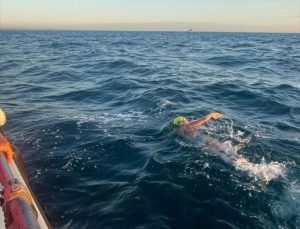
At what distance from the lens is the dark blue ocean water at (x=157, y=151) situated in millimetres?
6480

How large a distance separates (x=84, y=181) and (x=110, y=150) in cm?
Result: 194

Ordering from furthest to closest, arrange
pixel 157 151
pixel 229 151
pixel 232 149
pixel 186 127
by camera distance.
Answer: pixel 186 127, pixel 157 151, pixel 232 149, pixel 229 151

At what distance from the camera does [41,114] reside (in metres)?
12.6

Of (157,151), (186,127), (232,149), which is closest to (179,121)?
(186,127)

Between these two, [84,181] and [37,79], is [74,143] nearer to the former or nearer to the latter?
[84,181]

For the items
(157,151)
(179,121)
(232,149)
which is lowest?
(157,151)

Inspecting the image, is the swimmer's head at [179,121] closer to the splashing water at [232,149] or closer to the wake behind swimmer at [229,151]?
the wake behind swimmer at [229,151]

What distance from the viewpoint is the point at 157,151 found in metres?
9.41

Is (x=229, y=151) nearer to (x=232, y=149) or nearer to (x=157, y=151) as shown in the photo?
(x=232, y=149)

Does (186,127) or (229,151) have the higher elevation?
(186,127)

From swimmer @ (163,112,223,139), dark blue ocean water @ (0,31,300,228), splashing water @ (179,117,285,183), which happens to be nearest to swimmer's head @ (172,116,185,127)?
swimmer @ (163,112,223,139)

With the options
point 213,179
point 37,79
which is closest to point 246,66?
point 37,79

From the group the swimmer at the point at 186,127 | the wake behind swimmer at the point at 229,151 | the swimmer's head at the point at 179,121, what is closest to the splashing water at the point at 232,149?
the wake behind swimmer at the point at 229,151

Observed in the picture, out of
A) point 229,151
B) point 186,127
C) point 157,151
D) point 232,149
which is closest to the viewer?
point 229,151
